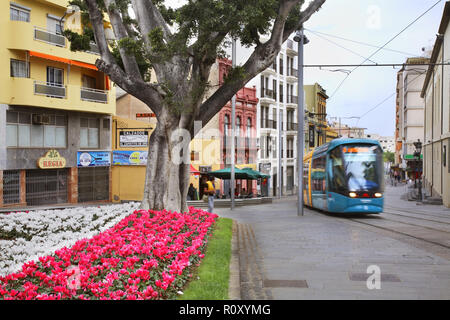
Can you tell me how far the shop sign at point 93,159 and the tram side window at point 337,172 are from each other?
18.7 metres

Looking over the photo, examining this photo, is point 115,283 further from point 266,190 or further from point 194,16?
point 266,190

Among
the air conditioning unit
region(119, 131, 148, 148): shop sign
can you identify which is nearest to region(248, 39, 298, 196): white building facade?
region(119, 131, 148, 148): shop sign

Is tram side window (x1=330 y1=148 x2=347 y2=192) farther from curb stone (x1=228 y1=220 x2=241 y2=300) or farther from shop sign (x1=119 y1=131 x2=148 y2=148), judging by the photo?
shop sign (x1=119 y1=131 x2=148 y2=148)

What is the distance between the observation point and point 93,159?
107 ft

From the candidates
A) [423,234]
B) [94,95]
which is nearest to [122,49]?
[423,234]

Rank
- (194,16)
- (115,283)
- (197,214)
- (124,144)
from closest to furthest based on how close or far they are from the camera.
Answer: (115,283), (194,16), (197,214), (124,144)

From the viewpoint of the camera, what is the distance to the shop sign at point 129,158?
34406mm

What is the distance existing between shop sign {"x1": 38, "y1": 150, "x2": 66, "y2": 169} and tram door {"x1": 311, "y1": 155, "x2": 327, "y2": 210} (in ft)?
51.7

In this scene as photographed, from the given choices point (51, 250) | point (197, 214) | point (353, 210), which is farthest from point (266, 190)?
point (51, 250)

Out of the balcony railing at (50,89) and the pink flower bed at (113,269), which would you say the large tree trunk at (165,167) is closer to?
the pink flower bed at (113,269)

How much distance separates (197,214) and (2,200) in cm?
1681

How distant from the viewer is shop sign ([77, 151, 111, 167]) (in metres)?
31.4

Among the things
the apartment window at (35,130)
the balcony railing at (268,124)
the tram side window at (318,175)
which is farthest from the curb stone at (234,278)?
the balcony railing at (268,124)
